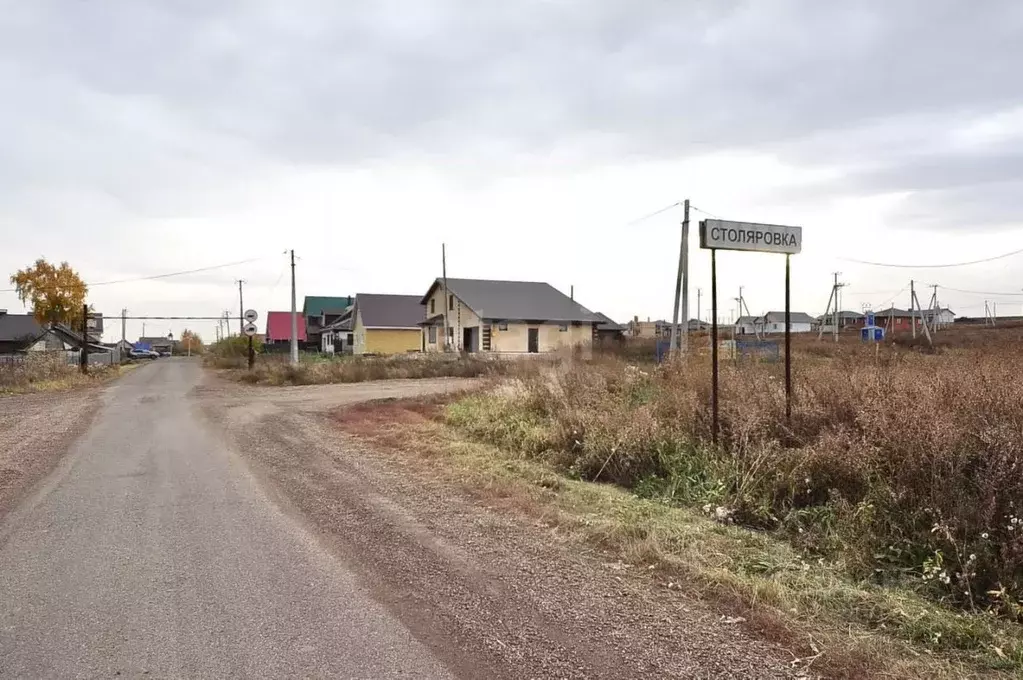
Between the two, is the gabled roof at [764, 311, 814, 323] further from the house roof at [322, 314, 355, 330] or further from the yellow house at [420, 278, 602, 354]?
the yellow house at [420, 278, 602, 354]

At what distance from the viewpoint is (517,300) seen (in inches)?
1978

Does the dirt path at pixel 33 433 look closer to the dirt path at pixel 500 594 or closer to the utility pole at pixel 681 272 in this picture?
the dirt path at pixel 500 594

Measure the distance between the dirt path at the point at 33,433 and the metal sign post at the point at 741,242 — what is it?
7.28m

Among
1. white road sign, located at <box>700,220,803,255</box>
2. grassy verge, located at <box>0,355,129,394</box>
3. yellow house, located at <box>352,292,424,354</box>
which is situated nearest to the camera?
white road sign, located at <box>700,220,803,255</box>

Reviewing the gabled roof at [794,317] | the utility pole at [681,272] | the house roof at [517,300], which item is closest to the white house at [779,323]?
the gabled roof at [794,317]

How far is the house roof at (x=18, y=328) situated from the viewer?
73000 mm

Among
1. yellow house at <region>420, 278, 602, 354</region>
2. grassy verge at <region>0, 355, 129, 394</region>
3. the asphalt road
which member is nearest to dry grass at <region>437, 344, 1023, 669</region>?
the asphalt road

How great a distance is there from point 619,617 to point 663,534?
161cm

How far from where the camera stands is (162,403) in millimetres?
19297

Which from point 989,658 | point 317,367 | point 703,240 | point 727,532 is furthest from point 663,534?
point 317,367

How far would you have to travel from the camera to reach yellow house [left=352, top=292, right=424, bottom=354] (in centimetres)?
6047

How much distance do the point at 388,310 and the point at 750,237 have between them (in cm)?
5636

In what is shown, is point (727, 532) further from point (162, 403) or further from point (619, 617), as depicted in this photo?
point (162, 403)

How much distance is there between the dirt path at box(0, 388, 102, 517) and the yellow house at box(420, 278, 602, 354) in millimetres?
27275
